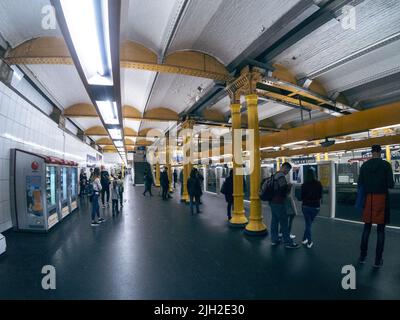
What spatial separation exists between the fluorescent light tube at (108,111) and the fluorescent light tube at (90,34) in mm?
1433

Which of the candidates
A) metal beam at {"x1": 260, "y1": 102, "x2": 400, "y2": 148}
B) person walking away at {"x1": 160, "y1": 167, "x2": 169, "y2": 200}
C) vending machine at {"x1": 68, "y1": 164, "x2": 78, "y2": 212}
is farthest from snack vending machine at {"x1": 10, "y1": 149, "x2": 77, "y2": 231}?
metal beam at {"x1": 260, "y1": 102, "x2": 400, "y2": 148}

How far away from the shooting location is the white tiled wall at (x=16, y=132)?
479cm

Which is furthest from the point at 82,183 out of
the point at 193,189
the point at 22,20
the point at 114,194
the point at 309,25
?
the point at 309,25

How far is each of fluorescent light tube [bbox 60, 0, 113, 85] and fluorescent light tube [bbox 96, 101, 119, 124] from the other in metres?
1.43

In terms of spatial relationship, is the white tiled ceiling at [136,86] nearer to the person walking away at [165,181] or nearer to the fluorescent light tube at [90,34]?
the fluorescent light tube at [90,34]

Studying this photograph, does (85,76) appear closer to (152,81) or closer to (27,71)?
(152,81)

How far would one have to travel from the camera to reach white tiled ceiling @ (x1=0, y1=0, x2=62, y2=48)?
336 centimetres

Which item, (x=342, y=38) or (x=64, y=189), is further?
(x=64, y=189)

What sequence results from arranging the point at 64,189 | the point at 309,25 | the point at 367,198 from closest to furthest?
the point at 367,198 → the point at 309,25 → the point at 64,189

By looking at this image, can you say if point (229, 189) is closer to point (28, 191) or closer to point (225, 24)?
point (225, 24)

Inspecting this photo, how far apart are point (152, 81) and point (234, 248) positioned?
15.4 ft

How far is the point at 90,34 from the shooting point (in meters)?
2.36

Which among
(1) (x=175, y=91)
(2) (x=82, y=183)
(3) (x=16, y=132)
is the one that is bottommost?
(2) (x=82, y=183)

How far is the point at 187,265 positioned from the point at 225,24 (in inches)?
160
